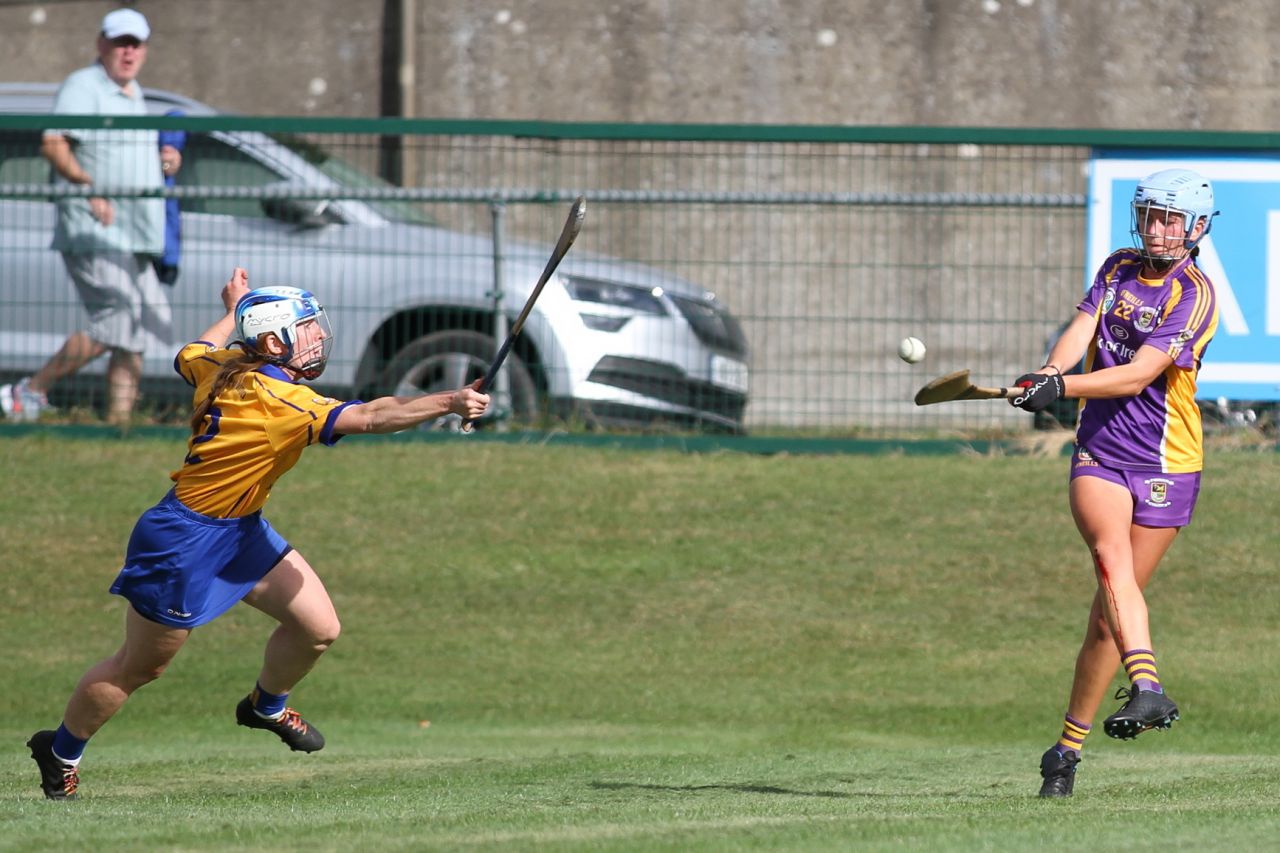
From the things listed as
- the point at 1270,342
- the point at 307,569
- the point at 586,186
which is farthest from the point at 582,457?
the point at 307,569

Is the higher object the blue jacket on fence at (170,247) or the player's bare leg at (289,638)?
the blue jacket on fence at (170,247)

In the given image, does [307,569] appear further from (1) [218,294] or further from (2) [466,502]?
(1) [218,294]

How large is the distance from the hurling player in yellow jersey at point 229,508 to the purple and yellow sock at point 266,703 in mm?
385

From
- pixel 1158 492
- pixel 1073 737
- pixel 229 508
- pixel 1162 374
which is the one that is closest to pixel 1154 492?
pixel 1158 492

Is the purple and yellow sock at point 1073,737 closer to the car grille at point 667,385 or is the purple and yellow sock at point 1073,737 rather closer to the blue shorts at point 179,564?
the blue shorts at point 179,564

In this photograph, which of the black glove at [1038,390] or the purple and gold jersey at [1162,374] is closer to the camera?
the black glove at [1038,390]

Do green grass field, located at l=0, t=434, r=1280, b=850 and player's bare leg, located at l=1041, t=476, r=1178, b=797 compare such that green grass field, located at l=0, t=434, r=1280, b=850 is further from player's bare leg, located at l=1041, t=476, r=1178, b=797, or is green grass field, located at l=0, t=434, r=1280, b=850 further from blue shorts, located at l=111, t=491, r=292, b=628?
blue shorts, located at l=111, t=491, r=292, b=628

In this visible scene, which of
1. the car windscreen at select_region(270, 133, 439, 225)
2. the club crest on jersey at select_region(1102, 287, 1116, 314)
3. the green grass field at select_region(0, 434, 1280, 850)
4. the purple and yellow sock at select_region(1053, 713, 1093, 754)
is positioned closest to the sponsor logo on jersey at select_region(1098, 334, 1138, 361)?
the club crest on jersey at select_region(1102, 287, 1116, 314)

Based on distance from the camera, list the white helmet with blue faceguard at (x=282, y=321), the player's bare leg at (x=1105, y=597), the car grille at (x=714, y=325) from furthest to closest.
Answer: the car grille at (x=714, y=325), the white helmet with blue faceguard at (x=282, y=321), the player's bare leg at (x=1105, y=597)

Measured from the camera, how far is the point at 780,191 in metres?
11.5

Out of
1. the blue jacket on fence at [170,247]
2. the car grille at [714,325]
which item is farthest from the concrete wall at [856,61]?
the blue jacket on fence at [170,247]

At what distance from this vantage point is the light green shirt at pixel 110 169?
37.6ft

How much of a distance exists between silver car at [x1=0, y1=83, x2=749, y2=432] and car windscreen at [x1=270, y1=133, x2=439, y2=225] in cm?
2

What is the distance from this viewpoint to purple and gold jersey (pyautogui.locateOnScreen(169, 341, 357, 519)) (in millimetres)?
6355
